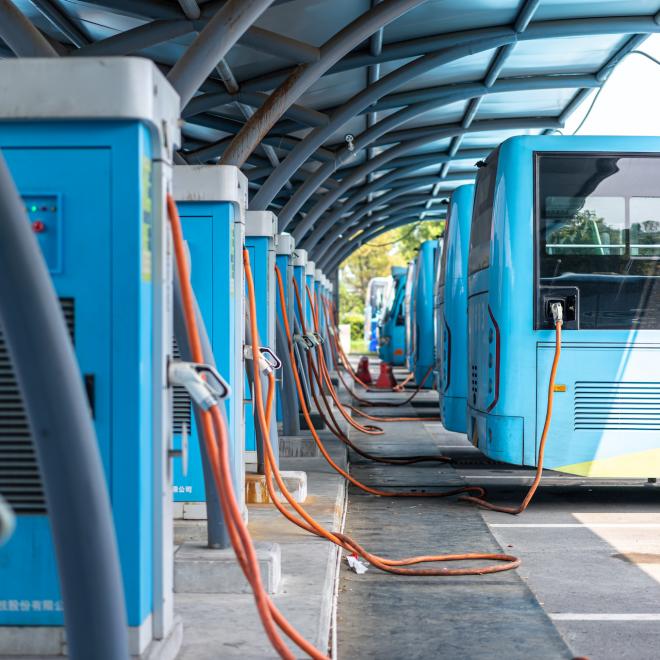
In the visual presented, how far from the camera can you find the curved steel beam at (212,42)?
10367 millimetres

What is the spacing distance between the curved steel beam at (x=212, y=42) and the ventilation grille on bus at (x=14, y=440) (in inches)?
276

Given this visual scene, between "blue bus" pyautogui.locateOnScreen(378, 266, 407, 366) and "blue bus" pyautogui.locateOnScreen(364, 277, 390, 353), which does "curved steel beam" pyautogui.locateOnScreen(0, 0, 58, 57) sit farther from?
"blue bus" pyautogui.locateOnScreen(364, 277, 390, 353)

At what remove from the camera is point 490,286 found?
888 centimetres

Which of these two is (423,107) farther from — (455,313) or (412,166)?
(455,313)

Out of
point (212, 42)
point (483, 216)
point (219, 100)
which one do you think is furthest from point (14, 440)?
point (219, 100)

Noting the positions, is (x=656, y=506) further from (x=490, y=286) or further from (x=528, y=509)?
A: (x=490, y=286)

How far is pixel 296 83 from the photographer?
13906 millimetres

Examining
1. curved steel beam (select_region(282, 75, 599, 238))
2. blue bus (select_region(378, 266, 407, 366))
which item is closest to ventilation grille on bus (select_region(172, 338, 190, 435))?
curved steel beam (select_region(282, 75, 599, 238))

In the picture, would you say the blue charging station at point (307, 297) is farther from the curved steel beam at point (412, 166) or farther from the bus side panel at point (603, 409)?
the curved steel beam at point (412, 166)

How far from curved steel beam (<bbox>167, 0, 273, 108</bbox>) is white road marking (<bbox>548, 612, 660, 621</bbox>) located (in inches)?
246

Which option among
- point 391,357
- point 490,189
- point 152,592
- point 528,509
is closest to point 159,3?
point 490,189

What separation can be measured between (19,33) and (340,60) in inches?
290

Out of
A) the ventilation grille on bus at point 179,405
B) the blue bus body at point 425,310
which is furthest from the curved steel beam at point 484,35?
the ventilation grille on bus at point 179,405

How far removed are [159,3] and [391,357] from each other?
22.7m
